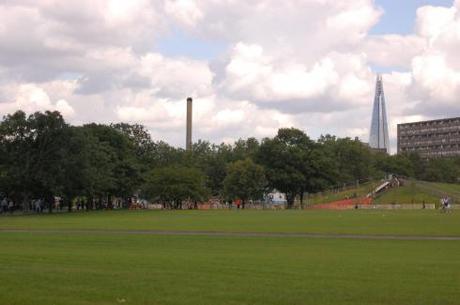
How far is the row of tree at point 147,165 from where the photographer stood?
85812 mm

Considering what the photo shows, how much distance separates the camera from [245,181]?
→ 130 meters

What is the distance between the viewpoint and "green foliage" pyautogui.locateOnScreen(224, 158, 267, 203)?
5153 inches

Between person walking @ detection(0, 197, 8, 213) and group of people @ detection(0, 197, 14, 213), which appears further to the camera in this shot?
group of people @ detection(0, 197, 14, 213)

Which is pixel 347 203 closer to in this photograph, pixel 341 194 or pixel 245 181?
pixel 341 194

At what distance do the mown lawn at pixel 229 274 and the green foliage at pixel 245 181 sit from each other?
10214cm

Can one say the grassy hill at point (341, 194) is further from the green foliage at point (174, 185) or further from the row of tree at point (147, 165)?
the green foliage at point (174, 185)

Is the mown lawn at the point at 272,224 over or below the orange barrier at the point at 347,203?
below

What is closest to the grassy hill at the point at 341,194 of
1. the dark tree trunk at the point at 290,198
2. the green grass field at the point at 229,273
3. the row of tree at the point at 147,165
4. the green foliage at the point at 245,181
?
the row of tree at the point at 147,165

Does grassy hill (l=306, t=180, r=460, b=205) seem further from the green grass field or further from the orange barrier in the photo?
the green grass field

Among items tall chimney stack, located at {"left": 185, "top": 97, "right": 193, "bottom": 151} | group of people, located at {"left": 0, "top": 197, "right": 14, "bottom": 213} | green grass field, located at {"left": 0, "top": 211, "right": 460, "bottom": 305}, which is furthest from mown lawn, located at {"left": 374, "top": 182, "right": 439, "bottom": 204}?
green grass field, located at {"left": 0, "top": 211, "right": 460, "bottom": 305}

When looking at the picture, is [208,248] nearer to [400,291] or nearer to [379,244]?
[379,244]

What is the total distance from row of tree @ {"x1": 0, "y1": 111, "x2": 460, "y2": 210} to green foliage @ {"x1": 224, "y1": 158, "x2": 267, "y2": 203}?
0.63ft

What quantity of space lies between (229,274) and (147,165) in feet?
348

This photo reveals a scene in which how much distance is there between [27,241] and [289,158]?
107 m
